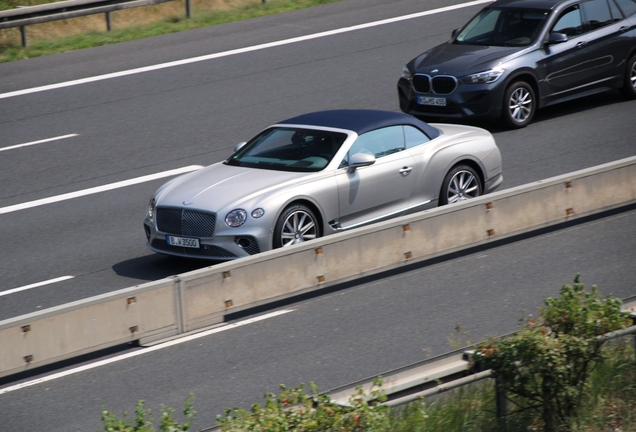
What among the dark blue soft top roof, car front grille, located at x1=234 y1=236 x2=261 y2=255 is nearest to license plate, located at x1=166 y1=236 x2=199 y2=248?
car front grille, located at x1=234 y1=236 x2=261 y2=255

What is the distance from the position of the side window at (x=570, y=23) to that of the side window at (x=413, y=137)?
5.62 metres

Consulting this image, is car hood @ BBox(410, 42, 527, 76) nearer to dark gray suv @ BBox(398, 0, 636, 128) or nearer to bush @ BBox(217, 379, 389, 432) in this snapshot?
dark gray suv @ BBox(398, 0, 636, 128)

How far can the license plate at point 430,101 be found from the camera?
1575cm

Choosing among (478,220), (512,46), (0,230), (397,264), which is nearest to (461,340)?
(397,264)

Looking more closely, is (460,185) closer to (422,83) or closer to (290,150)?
(290,150)

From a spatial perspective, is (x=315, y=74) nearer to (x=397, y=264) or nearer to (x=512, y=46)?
(x=512, y=46)

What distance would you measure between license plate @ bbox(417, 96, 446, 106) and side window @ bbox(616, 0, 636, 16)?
4013 millimetres

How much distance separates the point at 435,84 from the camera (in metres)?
15.8

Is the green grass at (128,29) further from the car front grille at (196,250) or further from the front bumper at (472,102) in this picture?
the car front grille at (196,250)

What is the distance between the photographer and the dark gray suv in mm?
15625

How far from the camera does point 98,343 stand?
7.94 metres

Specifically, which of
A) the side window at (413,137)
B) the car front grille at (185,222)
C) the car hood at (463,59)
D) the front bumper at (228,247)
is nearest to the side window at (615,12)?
the car hood at (463,59)

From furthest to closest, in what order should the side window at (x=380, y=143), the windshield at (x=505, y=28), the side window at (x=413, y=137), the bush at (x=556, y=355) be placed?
the windshield at (x=505, y=28)
the side window at (x=413, y=137)
the side window at (x=380, y=143)
the bush at (x=556, y=355)

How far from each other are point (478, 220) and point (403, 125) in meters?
1.62
